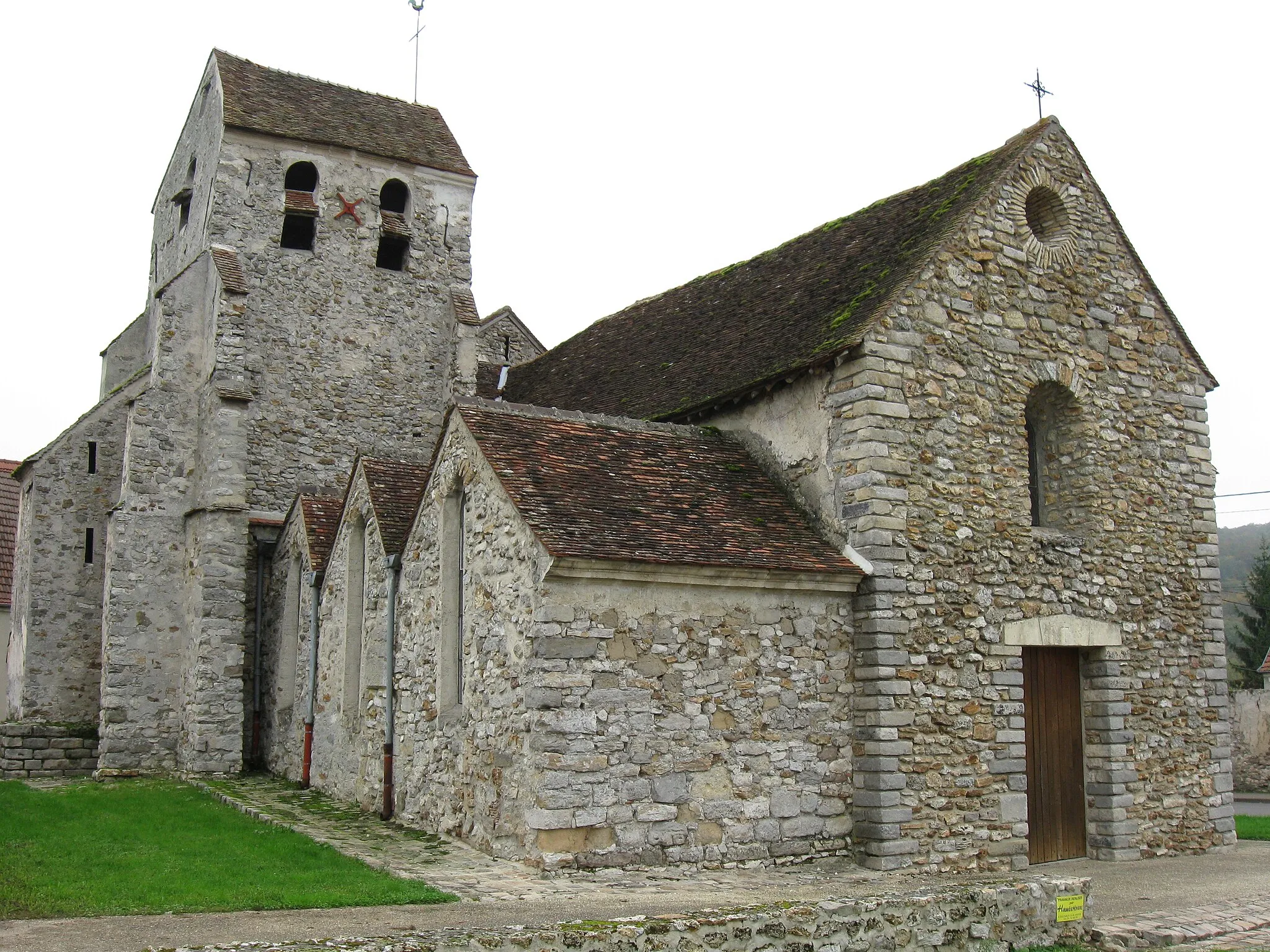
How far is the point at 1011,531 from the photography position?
1352cm

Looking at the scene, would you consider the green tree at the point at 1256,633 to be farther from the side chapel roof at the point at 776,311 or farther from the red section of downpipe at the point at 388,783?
the red section of downpipe at the point at 388,783

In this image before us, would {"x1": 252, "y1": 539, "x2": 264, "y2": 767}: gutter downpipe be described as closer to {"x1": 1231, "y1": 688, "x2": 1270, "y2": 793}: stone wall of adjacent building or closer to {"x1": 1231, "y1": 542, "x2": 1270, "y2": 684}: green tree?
{"x1": 1231, "y1": 688, "x2": 1270, "y2": 793}: stone wall of adjacent building

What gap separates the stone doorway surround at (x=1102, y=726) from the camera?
13633 mm

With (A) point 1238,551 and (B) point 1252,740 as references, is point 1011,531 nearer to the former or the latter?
(B) point 1252,740

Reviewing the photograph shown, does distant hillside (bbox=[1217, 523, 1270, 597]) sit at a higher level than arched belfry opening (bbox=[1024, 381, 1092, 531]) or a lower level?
higher

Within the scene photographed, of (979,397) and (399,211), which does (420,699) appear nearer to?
(979,397)

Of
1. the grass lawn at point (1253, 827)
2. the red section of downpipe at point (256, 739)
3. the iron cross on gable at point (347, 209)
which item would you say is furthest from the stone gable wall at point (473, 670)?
the grass lawn at point (1253, 827)

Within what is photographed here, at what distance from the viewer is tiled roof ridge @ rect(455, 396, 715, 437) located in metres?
13.1

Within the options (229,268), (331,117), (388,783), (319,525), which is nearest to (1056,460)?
(388,783)

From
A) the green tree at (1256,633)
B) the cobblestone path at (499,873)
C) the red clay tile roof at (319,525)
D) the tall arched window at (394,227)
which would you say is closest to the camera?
the cobblestone path at (499,873)

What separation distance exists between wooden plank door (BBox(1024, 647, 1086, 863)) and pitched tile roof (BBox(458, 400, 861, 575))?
3.14 meters

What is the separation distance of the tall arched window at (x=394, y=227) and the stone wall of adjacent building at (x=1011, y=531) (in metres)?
10.6

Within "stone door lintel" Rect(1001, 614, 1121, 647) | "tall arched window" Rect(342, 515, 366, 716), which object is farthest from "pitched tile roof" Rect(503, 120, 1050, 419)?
"tall arched window" Rect(342, 515, 366, 716)

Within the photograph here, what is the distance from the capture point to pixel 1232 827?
14992mm
